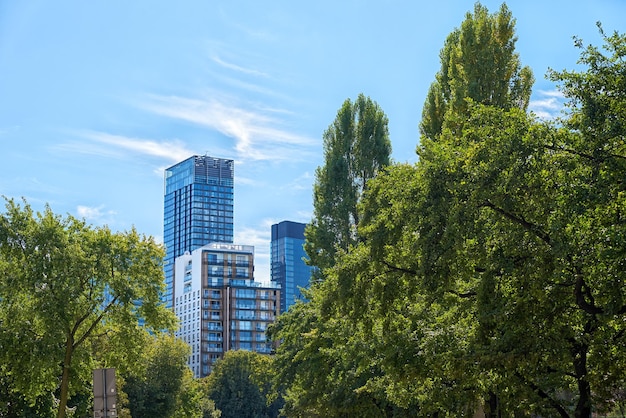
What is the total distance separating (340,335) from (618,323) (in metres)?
15.8

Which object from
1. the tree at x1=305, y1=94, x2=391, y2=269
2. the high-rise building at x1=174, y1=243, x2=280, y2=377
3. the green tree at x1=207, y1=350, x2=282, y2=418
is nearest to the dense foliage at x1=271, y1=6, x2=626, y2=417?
the tree at x1=305, y1=94, x2=391, y2=269

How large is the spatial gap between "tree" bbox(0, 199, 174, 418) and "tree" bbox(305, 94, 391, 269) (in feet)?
47.5

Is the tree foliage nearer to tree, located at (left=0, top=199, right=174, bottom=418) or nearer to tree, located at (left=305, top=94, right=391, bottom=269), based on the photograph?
tree, located at (left=305, top=94, right=391, bottom=269)

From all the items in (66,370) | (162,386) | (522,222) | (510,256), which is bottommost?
(162,386)

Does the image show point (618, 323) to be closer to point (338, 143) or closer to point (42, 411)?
point (42, 411)

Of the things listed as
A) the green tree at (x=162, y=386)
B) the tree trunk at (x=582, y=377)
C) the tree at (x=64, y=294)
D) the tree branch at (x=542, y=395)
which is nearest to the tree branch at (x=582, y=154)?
the tree trunk at (x=582, y=377)

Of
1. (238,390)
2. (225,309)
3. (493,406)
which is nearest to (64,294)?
(493,406)

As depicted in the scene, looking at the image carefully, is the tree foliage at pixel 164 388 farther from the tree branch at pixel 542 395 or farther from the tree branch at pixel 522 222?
the tree branch at pixel 522 222

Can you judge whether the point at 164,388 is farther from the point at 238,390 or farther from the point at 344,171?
the point at 238,390

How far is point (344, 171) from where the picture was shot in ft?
182

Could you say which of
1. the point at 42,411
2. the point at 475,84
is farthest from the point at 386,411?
the point at 42,411

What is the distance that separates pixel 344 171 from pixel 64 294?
2253 cm

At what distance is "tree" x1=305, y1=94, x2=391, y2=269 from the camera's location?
175ft

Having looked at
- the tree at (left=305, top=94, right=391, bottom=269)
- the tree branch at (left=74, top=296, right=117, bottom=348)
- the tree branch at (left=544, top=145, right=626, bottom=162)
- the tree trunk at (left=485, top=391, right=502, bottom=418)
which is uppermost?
the tree at (left=305, top=94, right=391, bottom=269)
